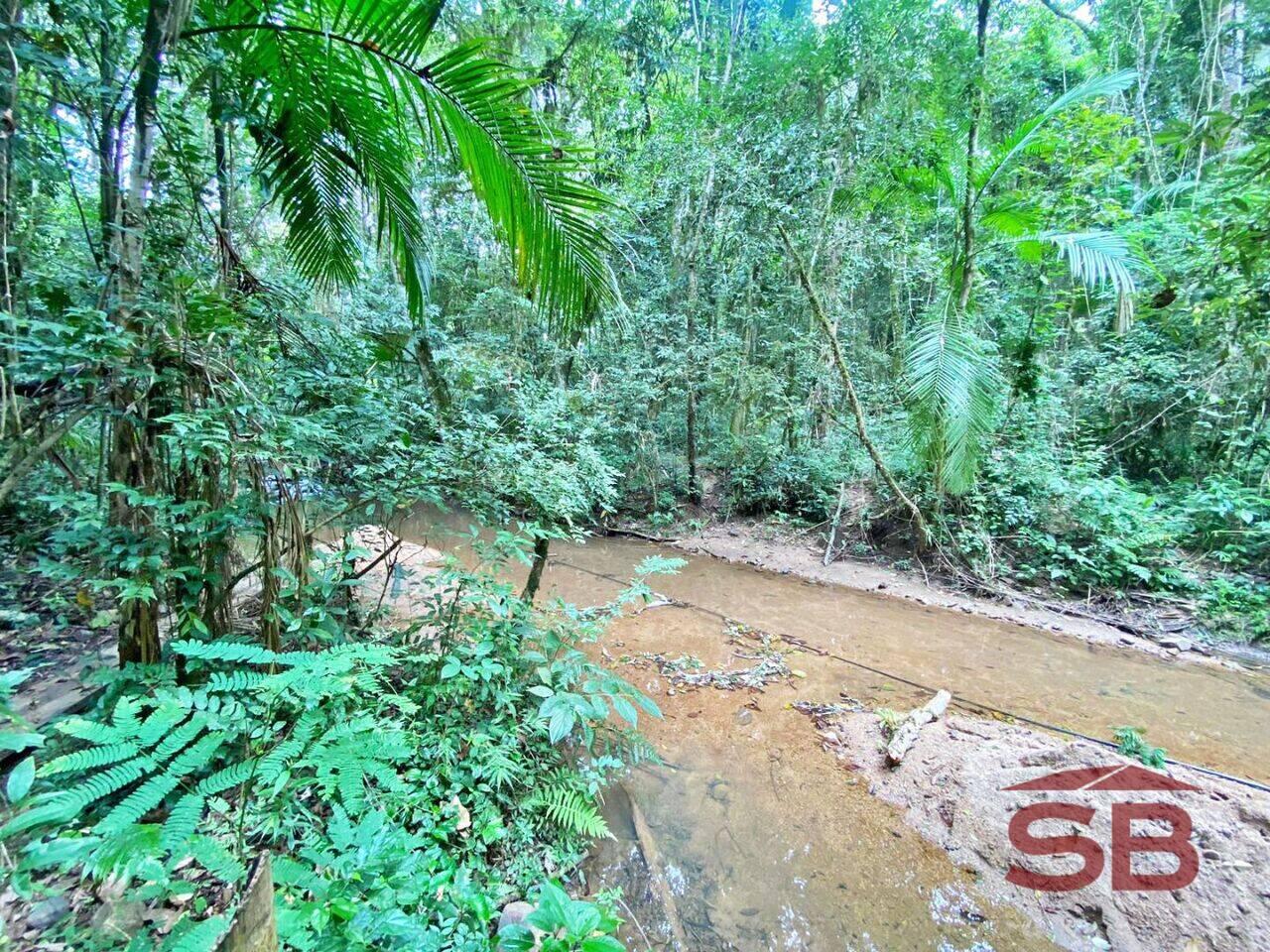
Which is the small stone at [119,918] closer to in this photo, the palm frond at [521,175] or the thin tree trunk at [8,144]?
the thin tree trunk at [8,144]

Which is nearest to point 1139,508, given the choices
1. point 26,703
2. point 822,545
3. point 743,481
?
point 822,545

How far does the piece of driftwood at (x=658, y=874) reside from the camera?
184 cm

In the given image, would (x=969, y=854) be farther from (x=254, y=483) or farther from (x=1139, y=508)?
(x=1139, y=508)

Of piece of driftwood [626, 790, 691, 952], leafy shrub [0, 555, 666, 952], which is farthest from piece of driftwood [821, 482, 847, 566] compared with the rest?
piece of driftwood [626, 790, 691, 952]

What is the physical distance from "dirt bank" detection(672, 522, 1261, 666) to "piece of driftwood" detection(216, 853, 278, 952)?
588 cm

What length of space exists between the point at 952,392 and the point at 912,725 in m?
3.25

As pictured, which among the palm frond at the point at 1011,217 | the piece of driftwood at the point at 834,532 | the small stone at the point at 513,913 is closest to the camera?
the small stone at the point at 513,913

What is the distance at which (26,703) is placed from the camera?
84.8 inches

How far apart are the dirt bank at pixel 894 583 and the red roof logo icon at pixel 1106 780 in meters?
2.90

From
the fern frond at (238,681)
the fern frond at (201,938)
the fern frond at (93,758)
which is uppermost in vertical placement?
the fern frond at (238,681)

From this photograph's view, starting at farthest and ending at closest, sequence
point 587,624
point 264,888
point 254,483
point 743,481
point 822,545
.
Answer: point 743,481 < point 822,545 < point 587,624 < point 254,483 < point 264,888

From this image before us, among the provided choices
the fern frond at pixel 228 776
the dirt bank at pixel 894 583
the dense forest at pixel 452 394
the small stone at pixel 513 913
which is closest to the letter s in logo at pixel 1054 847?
the dense forest at pixel 452 394

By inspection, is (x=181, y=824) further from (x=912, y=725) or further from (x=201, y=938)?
(x=912, y=725)

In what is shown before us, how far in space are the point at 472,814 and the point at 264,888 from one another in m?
1.31
